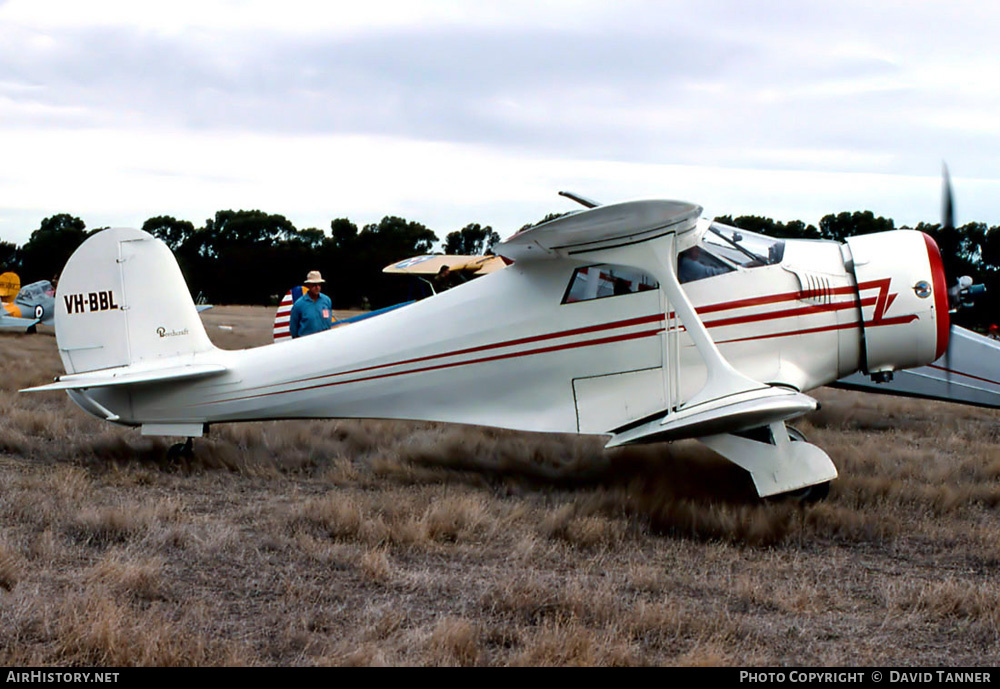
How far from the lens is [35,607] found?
3.92 m

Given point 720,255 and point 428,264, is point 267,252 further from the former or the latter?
point 720,255

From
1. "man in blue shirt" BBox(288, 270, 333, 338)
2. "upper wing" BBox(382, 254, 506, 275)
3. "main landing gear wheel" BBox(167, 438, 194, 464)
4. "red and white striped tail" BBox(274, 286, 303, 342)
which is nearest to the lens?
"main landing gear wheel" BBox(167, 438, 194, 464)

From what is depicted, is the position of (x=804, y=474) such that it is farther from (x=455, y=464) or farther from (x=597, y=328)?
(x=455, y=464)

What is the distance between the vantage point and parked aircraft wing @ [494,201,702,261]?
553 centimetres

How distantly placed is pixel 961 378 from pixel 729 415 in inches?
172

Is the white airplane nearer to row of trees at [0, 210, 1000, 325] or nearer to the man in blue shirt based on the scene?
the man in blue shirt

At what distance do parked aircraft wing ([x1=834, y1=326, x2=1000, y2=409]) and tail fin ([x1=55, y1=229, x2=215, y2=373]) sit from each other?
19.9 feet

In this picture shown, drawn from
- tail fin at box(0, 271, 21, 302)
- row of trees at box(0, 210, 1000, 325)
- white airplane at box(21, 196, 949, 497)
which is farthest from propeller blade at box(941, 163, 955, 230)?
row of trees at box(0, 210, 1000, 325)

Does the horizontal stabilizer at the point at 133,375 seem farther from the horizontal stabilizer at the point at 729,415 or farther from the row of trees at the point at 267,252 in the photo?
the row of trees at the point at 267,252

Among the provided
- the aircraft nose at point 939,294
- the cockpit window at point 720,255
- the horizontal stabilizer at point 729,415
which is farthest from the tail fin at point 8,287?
the aircraft nose at point 939,294

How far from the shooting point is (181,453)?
7453 millimetres

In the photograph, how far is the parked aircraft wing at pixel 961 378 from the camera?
8.44 m

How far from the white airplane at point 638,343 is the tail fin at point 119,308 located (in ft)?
0.95
